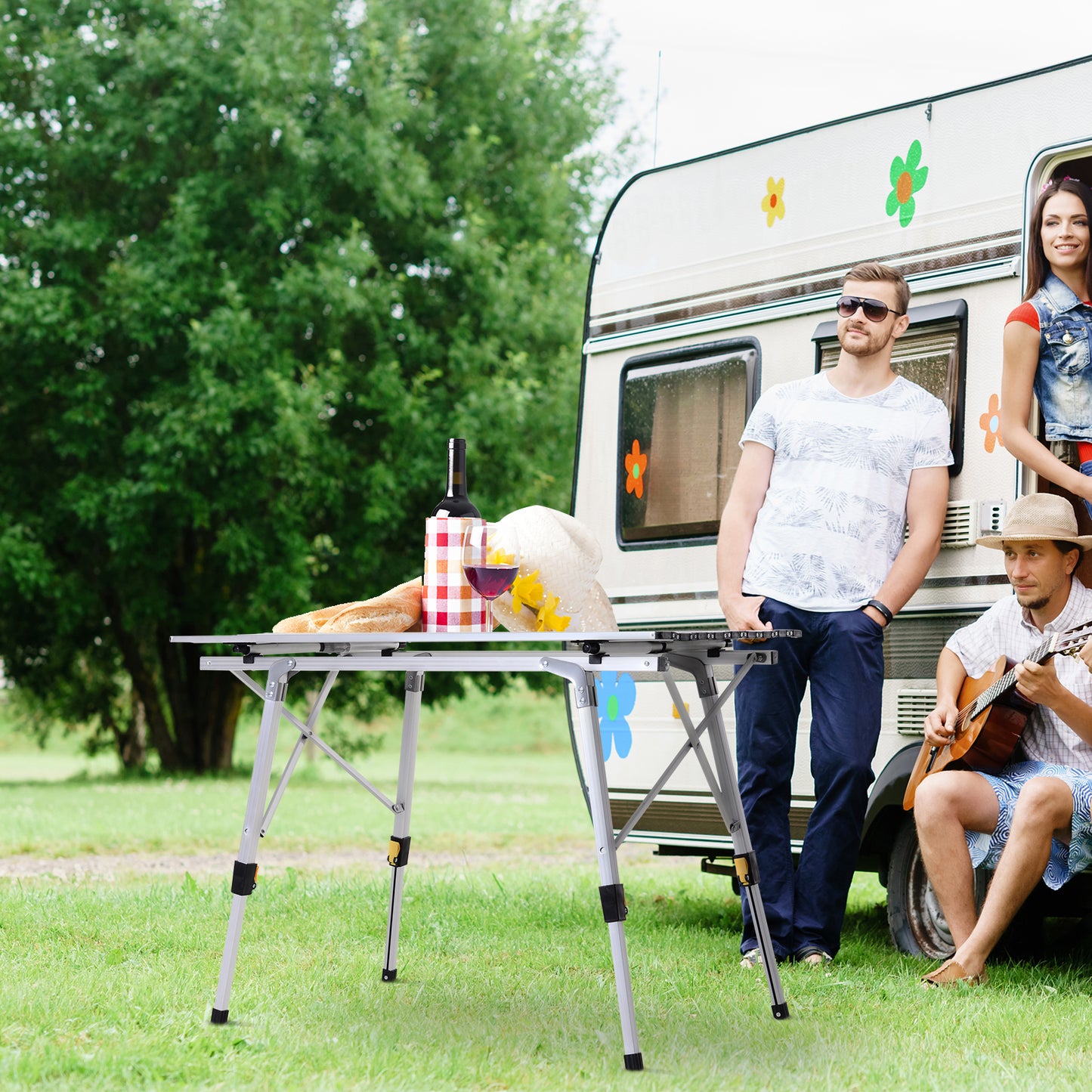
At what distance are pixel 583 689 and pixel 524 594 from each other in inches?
15.4

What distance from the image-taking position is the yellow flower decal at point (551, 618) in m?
3.65

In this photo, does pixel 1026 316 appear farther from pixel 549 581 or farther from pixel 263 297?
pixel 263 297

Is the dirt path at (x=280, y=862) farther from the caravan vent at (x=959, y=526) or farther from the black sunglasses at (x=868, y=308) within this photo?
the black sunglasses at (x=868, y=308)

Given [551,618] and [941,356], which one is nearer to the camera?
[551,618]

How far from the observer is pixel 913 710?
16.6 ft

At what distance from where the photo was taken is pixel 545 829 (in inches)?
443

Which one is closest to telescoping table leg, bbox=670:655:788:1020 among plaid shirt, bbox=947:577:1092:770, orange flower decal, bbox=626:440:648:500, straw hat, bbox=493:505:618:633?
straw hat, bbox=493:505:618:633

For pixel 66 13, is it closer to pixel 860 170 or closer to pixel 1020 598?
pixel 860 170

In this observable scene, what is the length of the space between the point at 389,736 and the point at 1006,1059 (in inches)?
1207

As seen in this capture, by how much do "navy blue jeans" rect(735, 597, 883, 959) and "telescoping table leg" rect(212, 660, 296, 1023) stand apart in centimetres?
148

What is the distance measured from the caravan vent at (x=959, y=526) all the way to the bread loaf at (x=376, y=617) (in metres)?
1.85

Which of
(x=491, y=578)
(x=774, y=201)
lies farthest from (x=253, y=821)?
(x=774, y=201)

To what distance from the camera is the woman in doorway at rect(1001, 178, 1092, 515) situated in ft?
14.9

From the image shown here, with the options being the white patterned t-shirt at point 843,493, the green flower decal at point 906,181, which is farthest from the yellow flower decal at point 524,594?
the green flower decal at point 906,181
